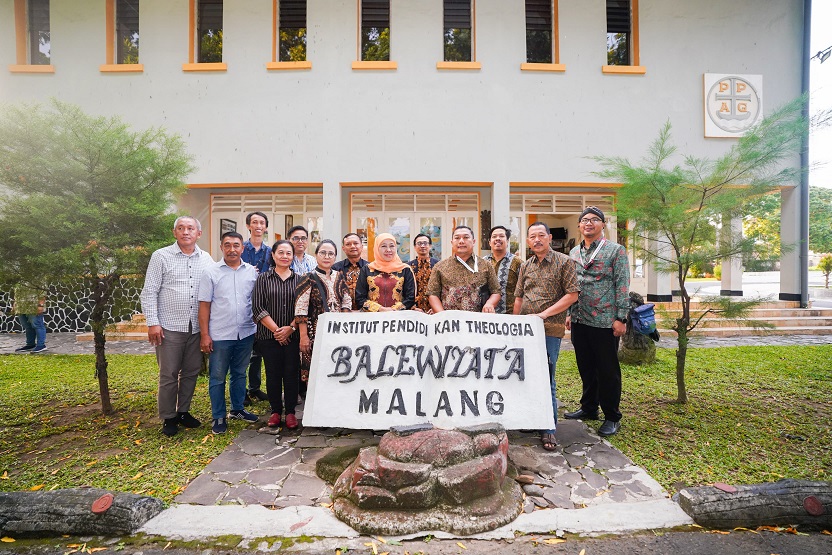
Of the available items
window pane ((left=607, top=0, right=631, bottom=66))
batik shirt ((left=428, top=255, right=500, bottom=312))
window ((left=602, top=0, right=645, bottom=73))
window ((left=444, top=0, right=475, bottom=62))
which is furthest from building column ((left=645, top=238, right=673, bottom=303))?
Result: batik shirt ((left=428, top=255, right=500, bottom=312))

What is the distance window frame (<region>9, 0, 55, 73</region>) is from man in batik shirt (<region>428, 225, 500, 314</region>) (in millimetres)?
A: 10481

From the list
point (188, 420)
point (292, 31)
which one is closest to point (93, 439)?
point (188, 420)

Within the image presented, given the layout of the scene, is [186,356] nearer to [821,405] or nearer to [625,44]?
[821,405]

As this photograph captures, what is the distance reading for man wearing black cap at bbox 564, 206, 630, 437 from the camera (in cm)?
372

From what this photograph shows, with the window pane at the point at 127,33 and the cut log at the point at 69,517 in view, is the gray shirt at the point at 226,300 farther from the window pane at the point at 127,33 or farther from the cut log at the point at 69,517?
the window pane at the point at 127,33

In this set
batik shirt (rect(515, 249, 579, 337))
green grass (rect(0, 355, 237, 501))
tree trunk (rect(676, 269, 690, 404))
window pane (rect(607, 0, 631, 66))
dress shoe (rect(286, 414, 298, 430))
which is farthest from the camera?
window pane (rect(607, 0, 631, 66))

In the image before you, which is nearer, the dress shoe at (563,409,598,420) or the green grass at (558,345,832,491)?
the green grass at (558,345,832,491)

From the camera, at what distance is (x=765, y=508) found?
97.7 inches

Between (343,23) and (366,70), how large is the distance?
3.73 ft

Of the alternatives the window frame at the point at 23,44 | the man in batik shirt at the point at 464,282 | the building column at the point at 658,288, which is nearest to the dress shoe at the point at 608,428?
the man in batik shirt at the point at 464,282

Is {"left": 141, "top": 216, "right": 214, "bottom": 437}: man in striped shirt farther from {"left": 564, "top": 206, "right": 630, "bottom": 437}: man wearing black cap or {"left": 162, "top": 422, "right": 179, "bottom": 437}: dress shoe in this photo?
{"left": 564, "top": 206, "right": 630, "bottom": 437}: man wearing black cap

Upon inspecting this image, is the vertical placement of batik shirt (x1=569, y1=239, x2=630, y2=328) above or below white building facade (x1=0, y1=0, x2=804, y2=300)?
below

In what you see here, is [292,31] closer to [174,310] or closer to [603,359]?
[174,310]

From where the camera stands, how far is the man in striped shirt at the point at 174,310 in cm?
377
